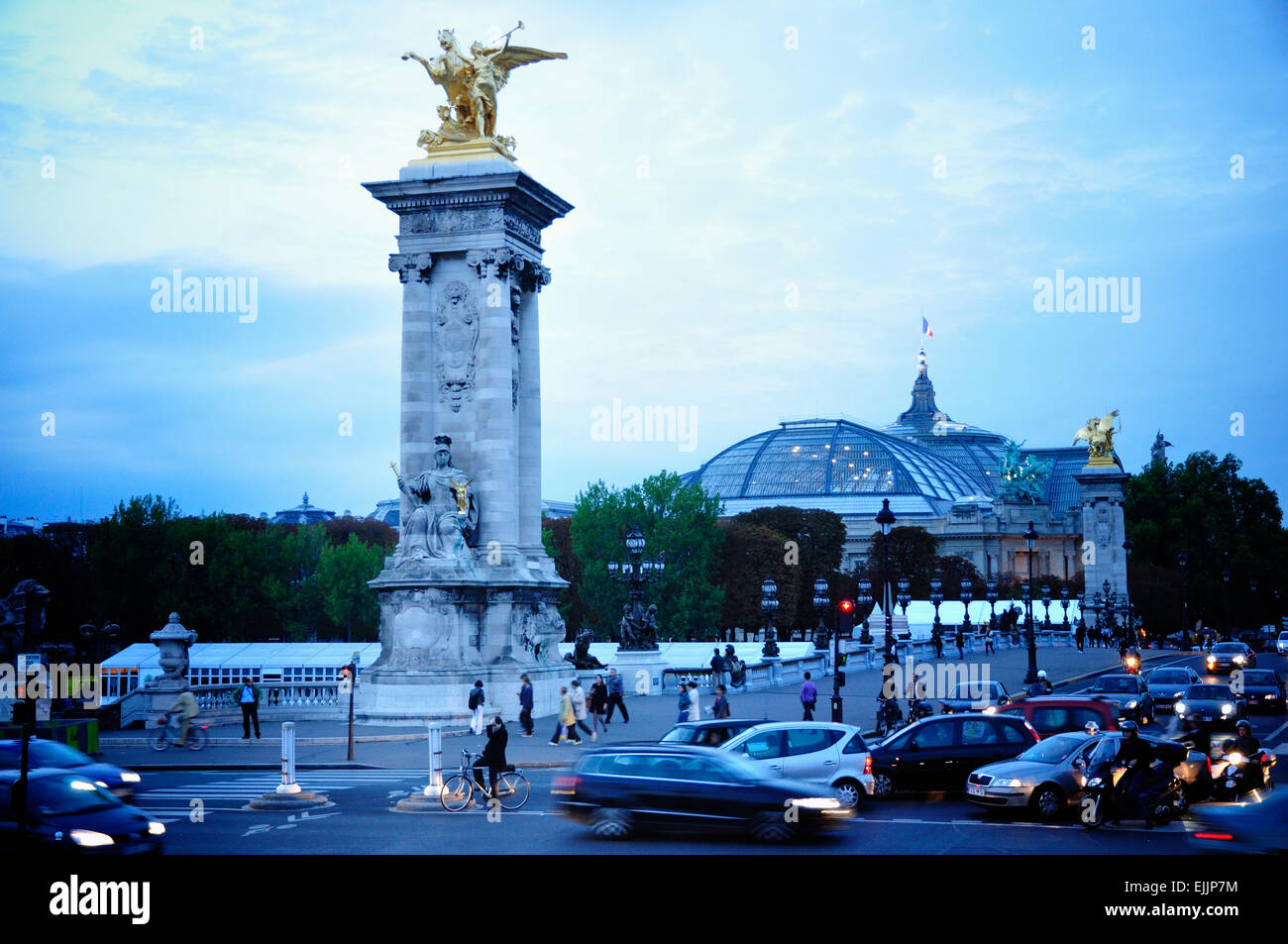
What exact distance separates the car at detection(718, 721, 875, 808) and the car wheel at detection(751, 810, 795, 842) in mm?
3877

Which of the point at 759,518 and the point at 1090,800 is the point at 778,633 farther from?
the point at 1090,800

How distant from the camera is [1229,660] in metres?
66.1

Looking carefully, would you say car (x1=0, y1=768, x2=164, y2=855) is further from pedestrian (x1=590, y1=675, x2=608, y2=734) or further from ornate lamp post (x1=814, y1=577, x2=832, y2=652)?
ornate lamp post (x1=814, y1=577, x2=832, y2=652)

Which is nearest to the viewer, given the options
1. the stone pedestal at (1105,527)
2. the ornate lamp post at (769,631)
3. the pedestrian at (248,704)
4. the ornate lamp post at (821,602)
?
the pedestrian at (248,704)

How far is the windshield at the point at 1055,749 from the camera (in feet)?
76.5

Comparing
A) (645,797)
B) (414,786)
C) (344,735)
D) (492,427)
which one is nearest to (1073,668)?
(492,427)

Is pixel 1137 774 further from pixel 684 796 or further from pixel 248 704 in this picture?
pixel 248 704

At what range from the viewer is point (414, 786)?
27469mm

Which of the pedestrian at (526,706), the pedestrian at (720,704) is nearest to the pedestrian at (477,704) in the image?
the pedestrian at (526,706)

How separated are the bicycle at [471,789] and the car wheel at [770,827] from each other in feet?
19.5

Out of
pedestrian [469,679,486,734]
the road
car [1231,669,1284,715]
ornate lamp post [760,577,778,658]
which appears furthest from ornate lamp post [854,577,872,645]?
the road

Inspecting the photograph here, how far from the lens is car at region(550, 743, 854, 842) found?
19078mm

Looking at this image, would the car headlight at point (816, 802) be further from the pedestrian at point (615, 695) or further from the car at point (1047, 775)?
the pedestrian at point (615, 695)

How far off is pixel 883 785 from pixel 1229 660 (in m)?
46.4
